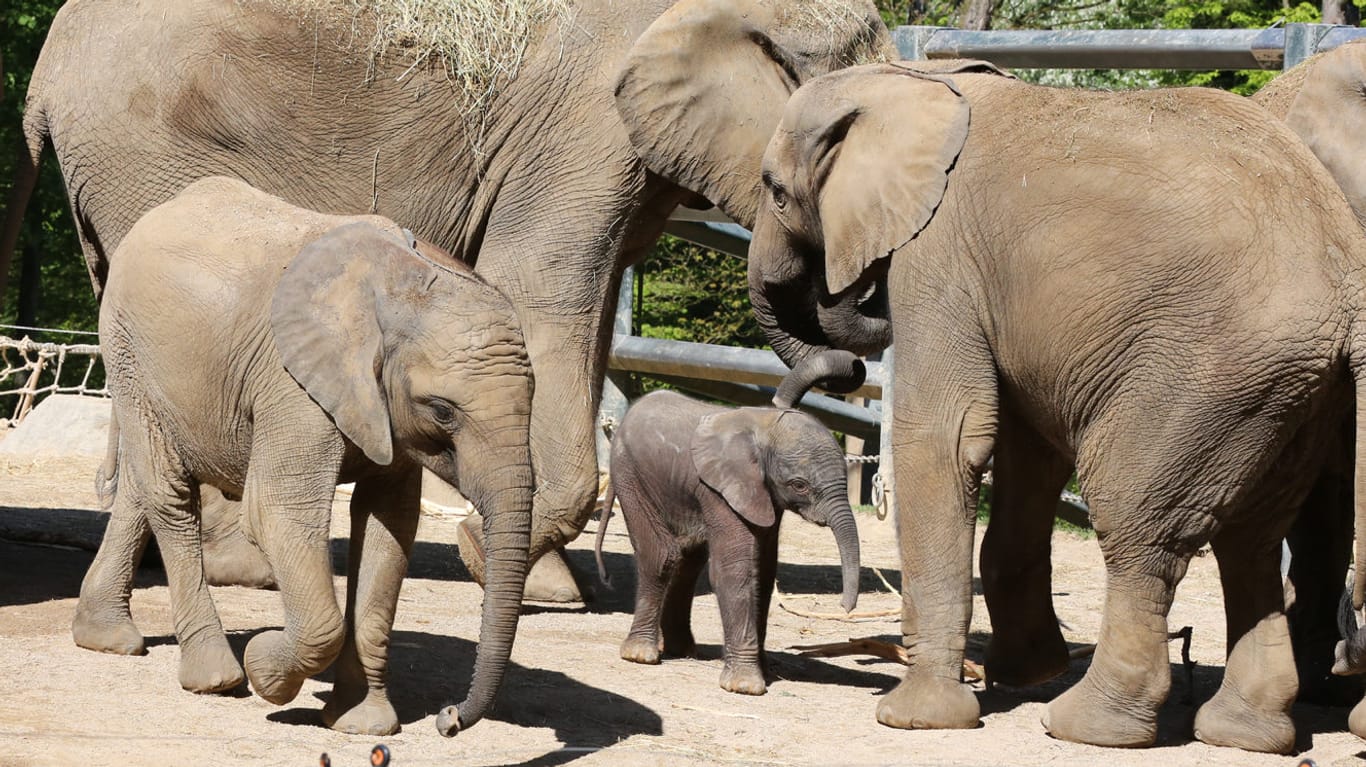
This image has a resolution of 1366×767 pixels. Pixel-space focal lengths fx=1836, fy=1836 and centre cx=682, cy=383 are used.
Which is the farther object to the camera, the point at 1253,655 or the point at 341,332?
the point at 1253,655

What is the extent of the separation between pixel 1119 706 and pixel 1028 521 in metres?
1.21

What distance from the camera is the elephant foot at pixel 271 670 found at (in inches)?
229

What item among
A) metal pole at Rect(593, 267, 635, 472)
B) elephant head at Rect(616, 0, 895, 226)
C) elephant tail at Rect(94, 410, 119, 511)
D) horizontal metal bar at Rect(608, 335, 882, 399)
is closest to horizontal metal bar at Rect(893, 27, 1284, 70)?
horizontal metal bar at Rect(608, 335, 882, 399)

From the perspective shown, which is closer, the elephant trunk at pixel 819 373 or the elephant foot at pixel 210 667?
the elephant foot at pixel 210 667

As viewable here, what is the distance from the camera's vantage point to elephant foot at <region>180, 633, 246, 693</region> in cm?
633

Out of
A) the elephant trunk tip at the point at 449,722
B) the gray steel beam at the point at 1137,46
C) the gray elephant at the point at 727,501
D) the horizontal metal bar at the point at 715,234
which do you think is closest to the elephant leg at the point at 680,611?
the gray elephant at the point at 727,501

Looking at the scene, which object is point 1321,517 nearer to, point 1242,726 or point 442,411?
point 1242,726

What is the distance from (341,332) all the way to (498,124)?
2.84 metres

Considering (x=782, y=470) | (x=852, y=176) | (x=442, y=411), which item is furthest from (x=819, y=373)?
(x=442, y=411)

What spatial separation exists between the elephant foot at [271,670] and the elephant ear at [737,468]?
6.53 ft

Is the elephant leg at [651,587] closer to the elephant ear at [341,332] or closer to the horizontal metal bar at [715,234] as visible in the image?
the elephant ear at [341,332]

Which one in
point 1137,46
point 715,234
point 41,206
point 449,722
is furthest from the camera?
point 41,206

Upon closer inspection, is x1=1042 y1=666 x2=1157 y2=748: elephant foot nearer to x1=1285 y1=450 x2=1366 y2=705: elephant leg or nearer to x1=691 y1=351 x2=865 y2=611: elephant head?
x1=691 y1=351 x2=865 y2=611: elephant head

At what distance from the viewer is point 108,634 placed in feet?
23.0
